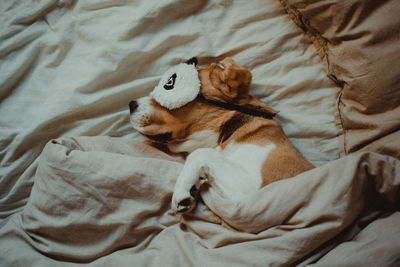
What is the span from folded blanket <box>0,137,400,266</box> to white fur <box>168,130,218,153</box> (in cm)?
18

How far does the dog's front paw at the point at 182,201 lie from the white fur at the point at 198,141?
324 millimetres

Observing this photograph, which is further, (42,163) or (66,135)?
(66,135)

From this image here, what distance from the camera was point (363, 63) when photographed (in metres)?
1.27

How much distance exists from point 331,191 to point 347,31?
782 mm

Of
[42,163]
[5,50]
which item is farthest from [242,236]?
[5,50]

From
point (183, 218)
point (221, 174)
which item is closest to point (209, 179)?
point (221, 174)

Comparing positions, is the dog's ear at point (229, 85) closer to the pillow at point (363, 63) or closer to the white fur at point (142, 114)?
the white fur at point (142, 114)

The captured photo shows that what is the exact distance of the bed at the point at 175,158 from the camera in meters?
0.99

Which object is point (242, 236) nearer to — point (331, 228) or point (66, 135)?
point (331, 228)

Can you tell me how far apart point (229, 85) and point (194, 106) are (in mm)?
194

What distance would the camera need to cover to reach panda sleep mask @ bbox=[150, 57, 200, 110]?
1278mm

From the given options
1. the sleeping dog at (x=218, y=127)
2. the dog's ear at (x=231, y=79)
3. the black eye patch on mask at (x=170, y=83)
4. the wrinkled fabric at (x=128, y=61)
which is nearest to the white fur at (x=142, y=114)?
the sleeping dog at (x=218, y=127)

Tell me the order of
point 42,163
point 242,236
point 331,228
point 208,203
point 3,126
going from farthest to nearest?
1. point 3,126
2. point 42,163
3. point 208,203
4. point 242,236
5. point 331,228

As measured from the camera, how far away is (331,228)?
923mm
